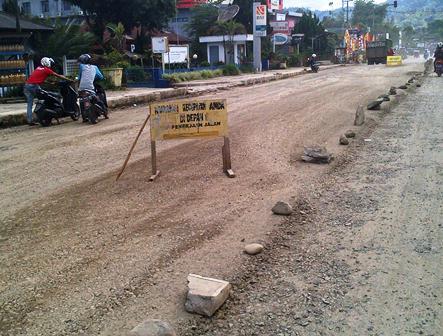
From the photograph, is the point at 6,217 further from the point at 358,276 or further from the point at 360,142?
the point at 360,142

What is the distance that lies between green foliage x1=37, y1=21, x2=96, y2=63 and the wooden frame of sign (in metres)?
22.1

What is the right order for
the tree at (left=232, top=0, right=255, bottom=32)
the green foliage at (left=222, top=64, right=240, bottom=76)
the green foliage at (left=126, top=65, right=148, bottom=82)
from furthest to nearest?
the tree at (left=232, top=0, right=255, bottom=32) → the green foliage at (left=222, top=64, right=240, bottom=76) → the green foliage at (left=126, top=65, right=148, bottom=82)

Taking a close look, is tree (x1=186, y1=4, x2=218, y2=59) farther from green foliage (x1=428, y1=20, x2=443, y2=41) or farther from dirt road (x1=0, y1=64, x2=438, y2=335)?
green foliage (x1=428, y1=20, x2=443, y2=41)

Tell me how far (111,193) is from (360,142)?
540 centimetres

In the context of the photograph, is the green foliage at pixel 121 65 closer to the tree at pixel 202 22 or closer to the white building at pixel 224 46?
the white building at pixel 224 46

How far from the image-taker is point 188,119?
7047mm

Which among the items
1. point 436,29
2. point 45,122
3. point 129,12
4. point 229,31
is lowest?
point 45,122

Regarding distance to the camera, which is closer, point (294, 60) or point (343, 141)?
point (343, 141)

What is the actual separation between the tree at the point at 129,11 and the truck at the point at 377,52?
2895 cm

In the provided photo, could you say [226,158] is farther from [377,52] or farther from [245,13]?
[377,52]

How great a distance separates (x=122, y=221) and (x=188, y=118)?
83.4 inches

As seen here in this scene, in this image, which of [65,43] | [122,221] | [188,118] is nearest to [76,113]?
[188,118]

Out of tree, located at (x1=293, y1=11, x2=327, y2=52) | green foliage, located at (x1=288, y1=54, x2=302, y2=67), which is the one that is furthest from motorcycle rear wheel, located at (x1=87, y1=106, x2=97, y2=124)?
tree, located at (x1=293, y1=11, x2=327, y2=52)

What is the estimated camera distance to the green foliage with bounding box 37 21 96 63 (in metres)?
27.1
